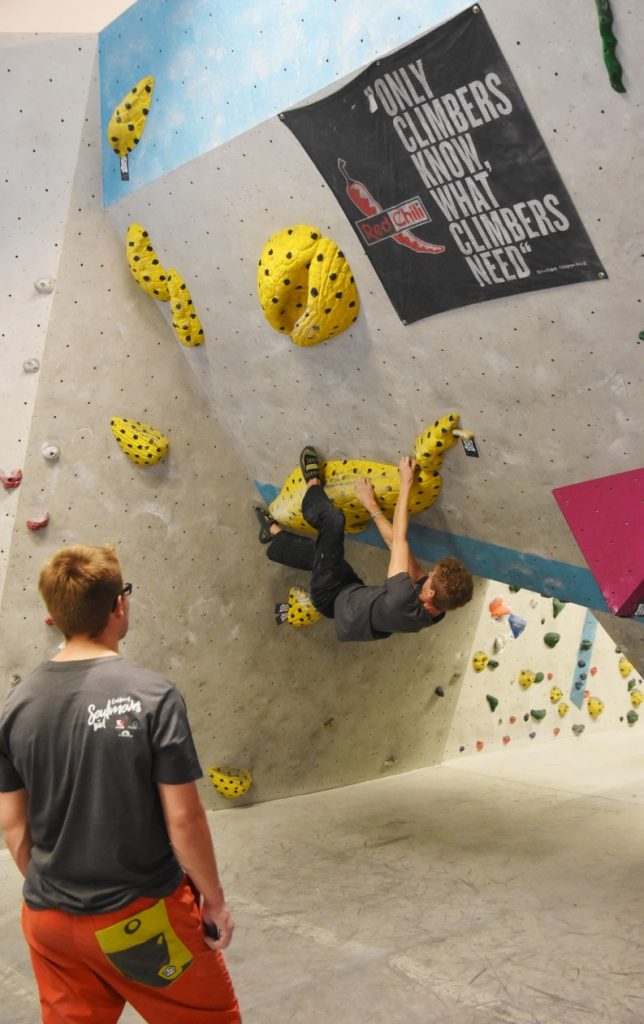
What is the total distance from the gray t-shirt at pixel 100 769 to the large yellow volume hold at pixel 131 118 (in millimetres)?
2137

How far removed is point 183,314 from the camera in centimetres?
373

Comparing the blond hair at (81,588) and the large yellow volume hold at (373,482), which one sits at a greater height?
the blond hair at (81,588)

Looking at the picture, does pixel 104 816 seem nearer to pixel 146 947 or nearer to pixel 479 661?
pixel 146 947

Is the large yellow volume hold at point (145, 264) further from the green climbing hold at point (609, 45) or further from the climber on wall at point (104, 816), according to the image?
the climber on wall at point (104, 816)

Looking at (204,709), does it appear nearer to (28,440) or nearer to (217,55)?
(28,440)

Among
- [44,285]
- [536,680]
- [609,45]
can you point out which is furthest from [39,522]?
[536,680]

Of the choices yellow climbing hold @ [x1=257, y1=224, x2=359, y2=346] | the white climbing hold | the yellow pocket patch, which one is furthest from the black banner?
the yellow pocket patch

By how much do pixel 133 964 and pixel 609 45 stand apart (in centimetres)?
189

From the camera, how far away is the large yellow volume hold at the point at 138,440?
3893mm

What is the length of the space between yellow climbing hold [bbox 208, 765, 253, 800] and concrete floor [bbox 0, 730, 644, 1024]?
0.10 m

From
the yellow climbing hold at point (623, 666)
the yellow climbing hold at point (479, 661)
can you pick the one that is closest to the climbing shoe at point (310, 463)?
the yellow climbing hold at point (479, 661)

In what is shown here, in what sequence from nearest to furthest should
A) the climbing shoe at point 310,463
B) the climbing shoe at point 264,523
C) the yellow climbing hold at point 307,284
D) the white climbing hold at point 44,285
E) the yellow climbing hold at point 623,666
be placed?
the yellow climbing hold at point 307,284, the white climbing hold at point 44,285, the climbing shoe at point 310,463, the climbing shoe at point 264,523, the yellow climbing hold at point 623,666

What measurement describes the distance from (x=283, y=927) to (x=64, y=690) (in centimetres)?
185

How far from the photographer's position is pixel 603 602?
11.3ft
